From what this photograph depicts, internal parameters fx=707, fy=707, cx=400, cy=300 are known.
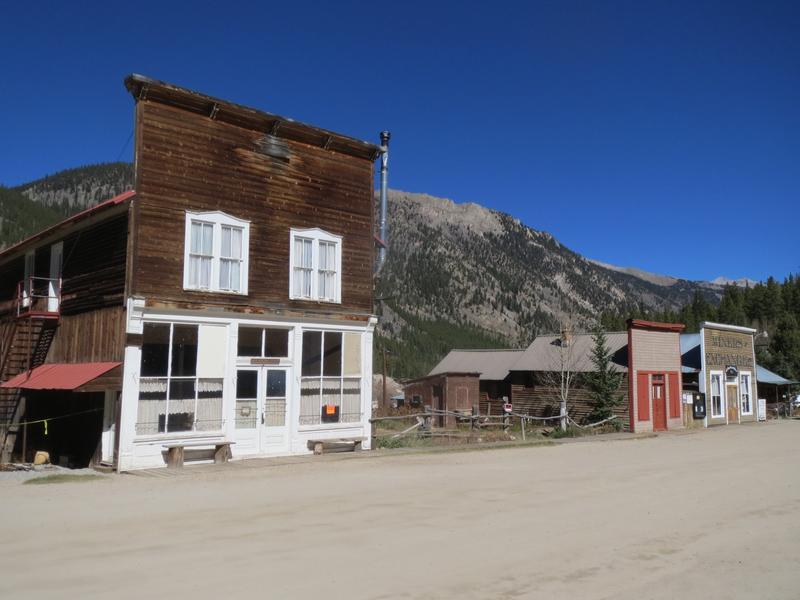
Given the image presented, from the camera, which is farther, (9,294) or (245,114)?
(9,294)

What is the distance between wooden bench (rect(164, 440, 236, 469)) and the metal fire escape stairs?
5.88 meters

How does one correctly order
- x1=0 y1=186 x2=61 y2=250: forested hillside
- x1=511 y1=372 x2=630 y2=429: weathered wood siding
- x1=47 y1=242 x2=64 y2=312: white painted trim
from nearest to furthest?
x1=47 y1=242 x2=64 y2=312: white painted trim
x1=511 y1=372 x2=630 y2=429: weathered wood siding
x1=0 y1=186 x2=61 y2=250: forested hillside

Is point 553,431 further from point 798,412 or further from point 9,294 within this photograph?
point 798,412

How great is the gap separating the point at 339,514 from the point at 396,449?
9.73m

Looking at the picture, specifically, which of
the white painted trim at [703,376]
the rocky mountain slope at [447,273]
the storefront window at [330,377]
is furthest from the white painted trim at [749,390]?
the rocky mountain slope at [447,273]

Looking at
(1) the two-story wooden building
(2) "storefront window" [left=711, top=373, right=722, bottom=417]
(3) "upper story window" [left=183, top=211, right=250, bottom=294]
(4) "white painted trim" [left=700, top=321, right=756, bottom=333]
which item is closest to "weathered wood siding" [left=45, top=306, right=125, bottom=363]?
(1) the two-story wooden building

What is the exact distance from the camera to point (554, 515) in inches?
452

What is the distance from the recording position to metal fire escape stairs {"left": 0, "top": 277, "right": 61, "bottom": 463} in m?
19.9

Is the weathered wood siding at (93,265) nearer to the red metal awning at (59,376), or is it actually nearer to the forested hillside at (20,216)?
the red metal awning at (59,376)

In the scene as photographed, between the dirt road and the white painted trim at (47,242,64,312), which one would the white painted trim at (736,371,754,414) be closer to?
the dirt road

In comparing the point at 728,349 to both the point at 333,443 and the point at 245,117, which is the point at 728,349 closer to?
the point at 333,443

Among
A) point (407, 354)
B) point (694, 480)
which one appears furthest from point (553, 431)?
point (407, 354)

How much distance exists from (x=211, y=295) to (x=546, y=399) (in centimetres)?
2289

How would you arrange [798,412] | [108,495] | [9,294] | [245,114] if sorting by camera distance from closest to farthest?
[108,495]
[245,114]
[9,294]
[798,412]
